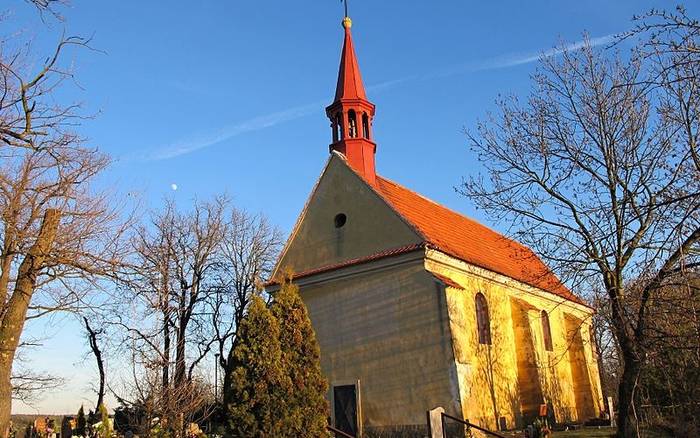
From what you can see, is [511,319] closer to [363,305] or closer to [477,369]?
[477,369]

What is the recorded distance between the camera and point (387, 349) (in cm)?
1761

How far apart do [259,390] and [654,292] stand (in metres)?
7.69

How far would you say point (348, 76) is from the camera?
22.2 m

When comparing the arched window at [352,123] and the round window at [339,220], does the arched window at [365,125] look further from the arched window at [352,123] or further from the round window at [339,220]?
the round window at [339,220]

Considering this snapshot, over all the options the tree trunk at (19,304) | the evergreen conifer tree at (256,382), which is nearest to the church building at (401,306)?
the evergreen conifer tree at (256,382)

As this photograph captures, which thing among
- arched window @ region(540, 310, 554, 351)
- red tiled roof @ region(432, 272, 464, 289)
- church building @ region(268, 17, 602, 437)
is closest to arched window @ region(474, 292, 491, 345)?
church building @ region(268, 17, 602, 437)

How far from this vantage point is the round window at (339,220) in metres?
19.5

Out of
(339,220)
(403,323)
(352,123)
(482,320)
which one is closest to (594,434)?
(482,320)

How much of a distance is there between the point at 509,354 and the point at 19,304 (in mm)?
14624

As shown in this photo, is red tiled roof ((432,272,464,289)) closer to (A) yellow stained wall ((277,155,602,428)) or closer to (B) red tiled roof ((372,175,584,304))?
(A) yellow stained wall ((277,155,602,428))

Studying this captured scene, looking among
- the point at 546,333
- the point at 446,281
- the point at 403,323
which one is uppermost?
the point at 446,281

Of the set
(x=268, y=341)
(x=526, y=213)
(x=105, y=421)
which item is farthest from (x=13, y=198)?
(x=105, y=421)

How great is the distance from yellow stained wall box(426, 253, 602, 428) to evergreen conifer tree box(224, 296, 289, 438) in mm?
5665

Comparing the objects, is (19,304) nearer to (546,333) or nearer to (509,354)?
(509,354)
